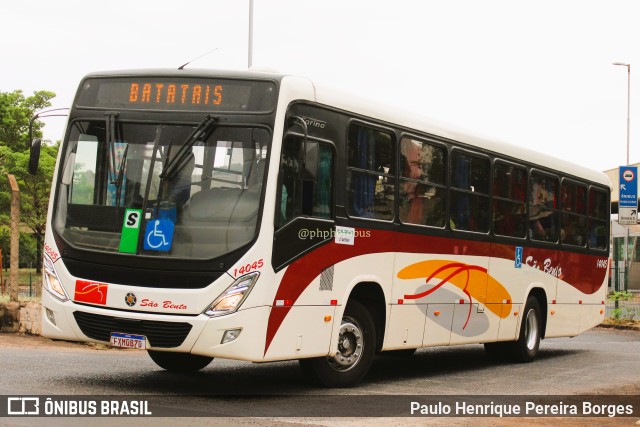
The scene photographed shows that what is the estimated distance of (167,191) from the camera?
11211 millimetres

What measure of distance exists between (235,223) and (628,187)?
20.2 meters

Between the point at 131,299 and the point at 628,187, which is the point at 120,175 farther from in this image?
the point at 628,187

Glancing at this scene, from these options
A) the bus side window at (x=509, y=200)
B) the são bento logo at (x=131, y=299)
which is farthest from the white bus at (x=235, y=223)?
the bus side window at (x=509, y=200)

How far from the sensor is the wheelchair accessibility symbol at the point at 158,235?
11.1 metres

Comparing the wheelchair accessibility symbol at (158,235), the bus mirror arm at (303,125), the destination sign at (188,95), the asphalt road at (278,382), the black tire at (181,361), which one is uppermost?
the destination sign at (188,95)

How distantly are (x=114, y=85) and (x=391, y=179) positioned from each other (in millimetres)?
3615

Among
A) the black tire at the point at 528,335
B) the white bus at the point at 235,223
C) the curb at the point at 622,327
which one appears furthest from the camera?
the curb at the point at 622,327

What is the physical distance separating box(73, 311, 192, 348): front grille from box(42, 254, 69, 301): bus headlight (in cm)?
36

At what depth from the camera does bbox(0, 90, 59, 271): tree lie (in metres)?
62.8

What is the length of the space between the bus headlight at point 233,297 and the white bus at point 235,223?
14 millimetres

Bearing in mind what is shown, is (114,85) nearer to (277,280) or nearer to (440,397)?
(277,280)

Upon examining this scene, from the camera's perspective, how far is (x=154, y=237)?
36.6 ft

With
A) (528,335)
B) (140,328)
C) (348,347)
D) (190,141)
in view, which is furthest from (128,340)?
(528,335)

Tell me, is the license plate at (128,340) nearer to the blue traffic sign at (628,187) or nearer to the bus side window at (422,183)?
the bus side window at (422,183)
